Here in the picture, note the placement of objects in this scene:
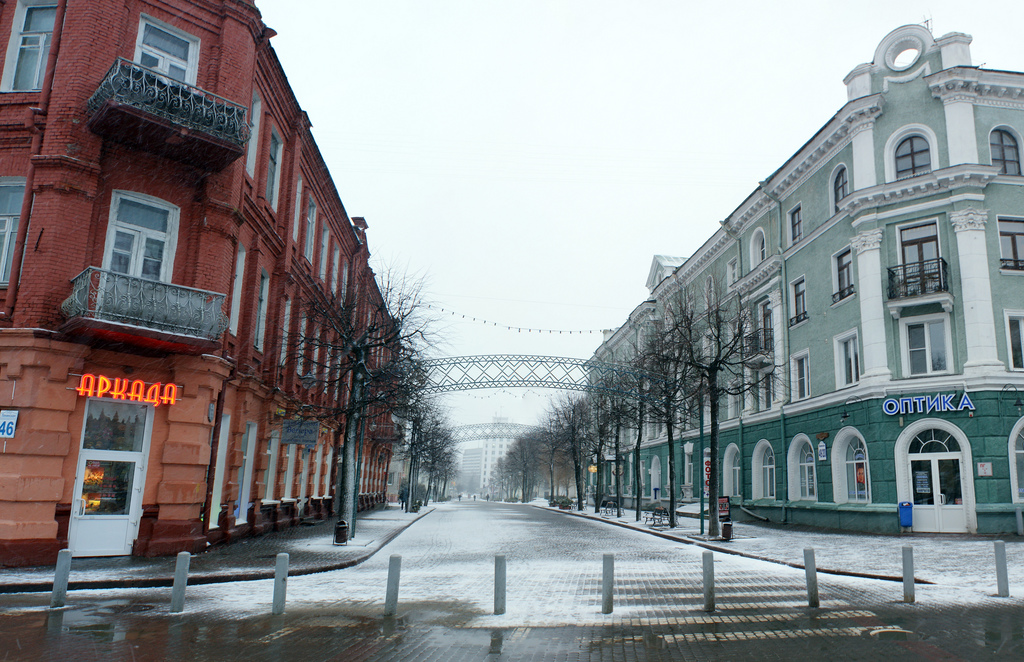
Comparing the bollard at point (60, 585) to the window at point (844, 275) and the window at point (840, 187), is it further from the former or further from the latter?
the window at point (840, 187)

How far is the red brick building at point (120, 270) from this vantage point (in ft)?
46.7

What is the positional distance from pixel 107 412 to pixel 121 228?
4.10m

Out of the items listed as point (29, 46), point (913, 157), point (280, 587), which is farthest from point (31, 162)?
point (913, 157)

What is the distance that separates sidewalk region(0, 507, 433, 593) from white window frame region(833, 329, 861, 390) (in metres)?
18.1

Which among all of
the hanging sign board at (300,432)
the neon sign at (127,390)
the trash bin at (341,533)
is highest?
the neon sign at (127,390)

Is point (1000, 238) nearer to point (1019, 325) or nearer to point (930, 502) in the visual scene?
point (1019, 325)

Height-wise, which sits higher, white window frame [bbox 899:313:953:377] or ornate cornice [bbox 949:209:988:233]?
ornate cornice [bbox 949:209:988:233]

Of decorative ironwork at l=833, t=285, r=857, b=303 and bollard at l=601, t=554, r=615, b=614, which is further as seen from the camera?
decorative ironwork at l=833, t=285, r=857, b=303

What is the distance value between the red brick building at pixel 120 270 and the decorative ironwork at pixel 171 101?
0.13 feet

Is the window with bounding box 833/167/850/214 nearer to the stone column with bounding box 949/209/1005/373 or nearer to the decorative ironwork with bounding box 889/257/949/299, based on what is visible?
the decorative ironwork with bounding box 889/257/949/299

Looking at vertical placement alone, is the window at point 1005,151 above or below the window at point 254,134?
above

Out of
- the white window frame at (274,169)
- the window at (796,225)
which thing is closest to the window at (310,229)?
the white window frame at (274,169)

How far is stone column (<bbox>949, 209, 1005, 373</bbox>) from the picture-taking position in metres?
22.7

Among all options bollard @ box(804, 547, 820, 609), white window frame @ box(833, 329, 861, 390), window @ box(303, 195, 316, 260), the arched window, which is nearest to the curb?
bollard @ box(804, 547, 820, 609)
